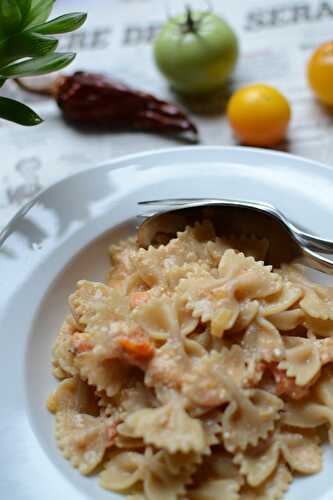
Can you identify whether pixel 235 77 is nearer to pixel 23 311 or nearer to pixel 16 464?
pixel 23 311

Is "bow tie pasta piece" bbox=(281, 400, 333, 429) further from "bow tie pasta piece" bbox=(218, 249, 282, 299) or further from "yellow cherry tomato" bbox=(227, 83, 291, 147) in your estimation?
"yellow cherry tomato" bbox=(227, 83, 291, 147)

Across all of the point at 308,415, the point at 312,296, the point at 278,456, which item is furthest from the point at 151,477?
the point at 312,296

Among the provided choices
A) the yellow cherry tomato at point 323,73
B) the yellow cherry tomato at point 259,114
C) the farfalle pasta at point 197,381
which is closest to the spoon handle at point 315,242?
the farfalle pasta at point 197,381

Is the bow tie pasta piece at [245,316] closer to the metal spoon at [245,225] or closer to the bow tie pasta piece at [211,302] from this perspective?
the bow tie pasta piece at [211,302]

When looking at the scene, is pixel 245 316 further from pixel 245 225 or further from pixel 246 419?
pixel 245 225

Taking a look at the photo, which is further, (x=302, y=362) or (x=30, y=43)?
(x=30, y=43)

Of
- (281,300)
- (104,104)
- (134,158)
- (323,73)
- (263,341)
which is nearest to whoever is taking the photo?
(263,341)
